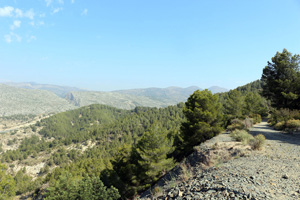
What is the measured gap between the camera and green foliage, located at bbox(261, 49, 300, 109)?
2272cm

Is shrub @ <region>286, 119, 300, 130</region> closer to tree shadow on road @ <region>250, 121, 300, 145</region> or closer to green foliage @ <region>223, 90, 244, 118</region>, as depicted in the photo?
tree shadow on road @ <region>250, 121, 300, 145</region>

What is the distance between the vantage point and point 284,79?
2392cm

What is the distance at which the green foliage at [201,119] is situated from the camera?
21156mm

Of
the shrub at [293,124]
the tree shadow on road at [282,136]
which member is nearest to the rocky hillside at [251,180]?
the tree shadow on road at [282,136]

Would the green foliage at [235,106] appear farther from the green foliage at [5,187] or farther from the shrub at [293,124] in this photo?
the green foliage at [5,187]

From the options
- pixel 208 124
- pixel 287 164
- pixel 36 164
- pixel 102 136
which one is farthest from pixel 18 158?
pixel 287 164

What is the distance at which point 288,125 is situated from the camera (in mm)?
18953

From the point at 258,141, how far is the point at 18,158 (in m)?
177

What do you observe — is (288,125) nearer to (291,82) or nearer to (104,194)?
(291,82)

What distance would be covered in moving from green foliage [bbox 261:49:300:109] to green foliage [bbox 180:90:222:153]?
10.1 metres

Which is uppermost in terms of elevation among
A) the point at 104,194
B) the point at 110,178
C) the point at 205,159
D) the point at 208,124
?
the point at 208,124

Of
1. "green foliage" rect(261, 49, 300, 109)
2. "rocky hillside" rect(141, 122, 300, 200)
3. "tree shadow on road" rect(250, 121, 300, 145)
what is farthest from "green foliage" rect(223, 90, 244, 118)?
"rocky hillside" rect(141, 122, 300, 200)

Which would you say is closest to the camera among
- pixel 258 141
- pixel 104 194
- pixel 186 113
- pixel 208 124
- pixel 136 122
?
pixel 258 141

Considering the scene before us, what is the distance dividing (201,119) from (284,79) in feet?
50.1
